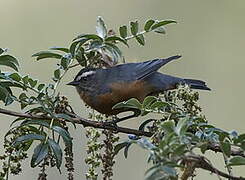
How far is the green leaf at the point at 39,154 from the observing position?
3.69 feet

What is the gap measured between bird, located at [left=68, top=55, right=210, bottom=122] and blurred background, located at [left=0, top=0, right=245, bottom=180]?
2.71ft

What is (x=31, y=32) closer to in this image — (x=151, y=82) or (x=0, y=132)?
(x=0, y=132)

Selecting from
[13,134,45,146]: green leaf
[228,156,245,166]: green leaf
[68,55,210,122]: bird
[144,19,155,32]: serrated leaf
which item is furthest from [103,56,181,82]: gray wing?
[228,156,245,166]: green leaf

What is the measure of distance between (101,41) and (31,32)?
1527 millimetres

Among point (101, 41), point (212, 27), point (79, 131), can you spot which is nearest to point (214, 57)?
point (212, 27)

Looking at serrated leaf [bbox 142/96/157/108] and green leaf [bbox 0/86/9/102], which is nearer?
serrated leaf [bbox 142/96/157/108]

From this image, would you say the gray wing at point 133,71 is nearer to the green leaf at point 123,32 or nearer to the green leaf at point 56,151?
the green leaf at point 123,32

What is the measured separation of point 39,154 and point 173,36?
1.79 metres

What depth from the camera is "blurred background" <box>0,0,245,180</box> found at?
2.66 meters

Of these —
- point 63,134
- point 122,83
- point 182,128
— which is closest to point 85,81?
point 122,83

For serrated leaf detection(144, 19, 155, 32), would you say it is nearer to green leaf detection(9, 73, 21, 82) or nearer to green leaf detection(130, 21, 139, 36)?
green leaf detection(130, 21, 139, 36)

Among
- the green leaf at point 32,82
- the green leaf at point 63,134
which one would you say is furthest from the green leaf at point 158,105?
the green leaf at point 32,82

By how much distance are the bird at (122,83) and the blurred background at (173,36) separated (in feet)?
2.71

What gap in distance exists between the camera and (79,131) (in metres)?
2.36
